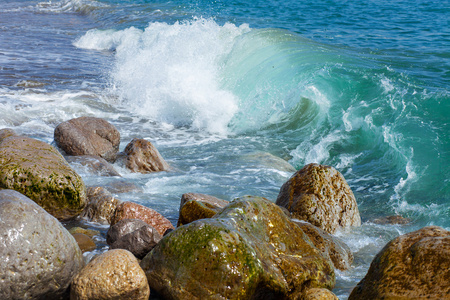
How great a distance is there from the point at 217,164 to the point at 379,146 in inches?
132

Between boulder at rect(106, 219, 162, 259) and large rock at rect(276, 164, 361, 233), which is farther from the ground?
boulder at rect(106, 219, 162, 259)

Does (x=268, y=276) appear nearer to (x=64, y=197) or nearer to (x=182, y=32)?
(x=64, y=197)

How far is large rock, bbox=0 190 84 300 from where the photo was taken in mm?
3396

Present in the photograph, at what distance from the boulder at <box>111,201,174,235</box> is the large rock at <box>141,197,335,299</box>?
1255 mm

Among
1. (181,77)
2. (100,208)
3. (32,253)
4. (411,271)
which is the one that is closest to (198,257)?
(32,253)

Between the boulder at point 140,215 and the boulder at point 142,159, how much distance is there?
2.31 metres

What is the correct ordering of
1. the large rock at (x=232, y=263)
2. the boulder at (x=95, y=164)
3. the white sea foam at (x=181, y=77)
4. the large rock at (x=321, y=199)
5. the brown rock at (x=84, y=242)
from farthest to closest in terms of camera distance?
the white sea foam at (x=181, y=77), the boulder at (x=95, y=164), the large rock at (x=321, y=199), the brown rock at (x=84, y=242), the large rock at (x=232, y=263)

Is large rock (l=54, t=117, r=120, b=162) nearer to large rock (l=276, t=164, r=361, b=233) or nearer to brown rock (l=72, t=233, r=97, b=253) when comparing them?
brown rock (l=72, t=233, r=97, b=253)

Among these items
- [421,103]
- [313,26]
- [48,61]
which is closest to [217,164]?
[421,103]

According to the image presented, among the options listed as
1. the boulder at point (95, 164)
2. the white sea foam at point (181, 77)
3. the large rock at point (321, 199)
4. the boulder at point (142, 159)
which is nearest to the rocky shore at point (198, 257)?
the large rock at point (321, 199)

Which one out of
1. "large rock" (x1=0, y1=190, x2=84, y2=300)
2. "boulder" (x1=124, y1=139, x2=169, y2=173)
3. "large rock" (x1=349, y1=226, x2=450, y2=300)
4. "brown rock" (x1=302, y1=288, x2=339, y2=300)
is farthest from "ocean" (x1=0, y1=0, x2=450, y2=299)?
"large rock" (x1=0, y1=190, x2=84, y2=300)

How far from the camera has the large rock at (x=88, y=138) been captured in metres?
7.52

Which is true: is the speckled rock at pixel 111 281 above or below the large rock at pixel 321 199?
above

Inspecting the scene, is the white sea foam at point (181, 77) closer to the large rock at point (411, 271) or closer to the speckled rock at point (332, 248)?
the speckled rock at point (332, 248)
